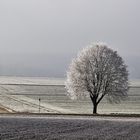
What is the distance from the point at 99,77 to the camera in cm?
6725

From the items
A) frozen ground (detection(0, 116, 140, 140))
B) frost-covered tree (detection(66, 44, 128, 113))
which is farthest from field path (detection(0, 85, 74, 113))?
frozen ground (detection(0, 116, 140, 140))

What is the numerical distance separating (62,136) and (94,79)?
37.9 m

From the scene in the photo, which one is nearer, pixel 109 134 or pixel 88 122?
pixel 109 134

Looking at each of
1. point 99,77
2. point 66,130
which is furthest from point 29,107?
point 66,130

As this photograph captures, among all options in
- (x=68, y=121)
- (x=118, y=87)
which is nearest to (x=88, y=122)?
(x=68, y=121)

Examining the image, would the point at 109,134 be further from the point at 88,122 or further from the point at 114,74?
the point at 114,74

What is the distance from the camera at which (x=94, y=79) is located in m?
67.6

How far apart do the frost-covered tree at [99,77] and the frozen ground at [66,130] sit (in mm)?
29878

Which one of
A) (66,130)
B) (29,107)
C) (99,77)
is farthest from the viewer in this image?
(29,107)

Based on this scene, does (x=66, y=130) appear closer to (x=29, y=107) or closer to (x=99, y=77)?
(x=99, y=77)

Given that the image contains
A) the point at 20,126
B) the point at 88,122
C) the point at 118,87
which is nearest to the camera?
the point at 20,126

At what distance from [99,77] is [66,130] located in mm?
35278

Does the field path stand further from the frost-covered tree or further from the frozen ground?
the frozen ground

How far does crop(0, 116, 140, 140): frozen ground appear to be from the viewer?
2981cm
